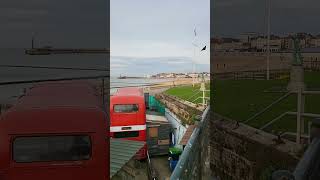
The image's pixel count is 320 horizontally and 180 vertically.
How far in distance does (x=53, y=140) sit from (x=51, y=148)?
0.15ft

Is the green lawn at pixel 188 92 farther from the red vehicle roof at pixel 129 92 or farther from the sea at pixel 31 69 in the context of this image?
the sea at pixel 31 69

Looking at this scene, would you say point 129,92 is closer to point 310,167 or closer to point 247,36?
point 247,36

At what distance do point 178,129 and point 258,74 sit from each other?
5.43 feet

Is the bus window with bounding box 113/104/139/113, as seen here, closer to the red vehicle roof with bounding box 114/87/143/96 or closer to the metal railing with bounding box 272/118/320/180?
the red vehicle roof with bounding box 114/87/143/96

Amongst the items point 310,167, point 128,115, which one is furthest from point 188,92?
point 310,167

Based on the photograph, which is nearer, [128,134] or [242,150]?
[242,150]

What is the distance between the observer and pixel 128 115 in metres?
3.83

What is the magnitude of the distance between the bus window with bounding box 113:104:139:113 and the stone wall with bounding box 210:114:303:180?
4.13 feet

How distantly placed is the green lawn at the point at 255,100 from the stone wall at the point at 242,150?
100 millimetres

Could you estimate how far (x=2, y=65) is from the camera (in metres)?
1.65

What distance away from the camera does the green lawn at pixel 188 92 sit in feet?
13.5

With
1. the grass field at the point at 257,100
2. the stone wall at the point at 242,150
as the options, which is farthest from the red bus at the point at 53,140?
the grass field at the point at 257,100

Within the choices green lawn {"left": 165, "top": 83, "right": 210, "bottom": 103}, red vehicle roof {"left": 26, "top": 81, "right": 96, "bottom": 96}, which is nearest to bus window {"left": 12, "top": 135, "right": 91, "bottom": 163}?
red vehicle roof {"left": 26, "top": 81, "right": 96, "bottom": 96}

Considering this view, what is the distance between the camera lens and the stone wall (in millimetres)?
2410
